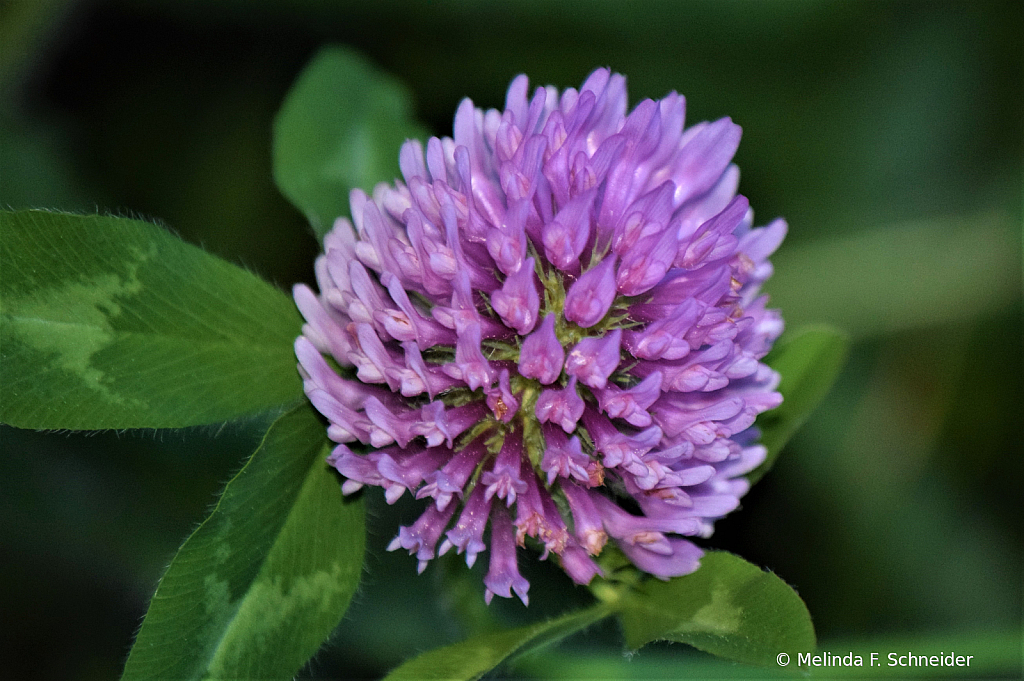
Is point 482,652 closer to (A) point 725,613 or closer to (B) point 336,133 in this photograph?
(A) point 725,613

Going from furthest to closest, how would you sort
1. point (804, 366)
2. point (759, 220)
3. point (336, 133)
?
point (759, 220) → point (336, 133) → point (804, 366)

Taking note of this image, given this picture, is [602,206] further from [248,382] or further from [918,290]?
[918,290]

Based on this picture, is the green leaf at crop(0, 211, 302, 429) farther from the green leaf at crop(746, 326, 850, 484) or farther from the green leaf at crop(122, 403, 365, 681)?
the green leaf at crop(746, 326, 850, 484)

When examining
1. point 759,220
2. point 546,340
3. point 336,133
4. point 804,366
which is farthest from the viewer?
point 759,220

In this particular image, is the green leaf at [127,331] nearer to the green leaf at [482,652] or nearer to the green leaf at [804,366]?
the green leaf at [482,652]

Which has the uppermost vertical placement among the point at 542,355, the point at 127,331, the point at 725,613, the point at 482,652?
the point at 542,355

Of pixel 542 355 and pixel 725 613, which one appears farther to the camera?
pixel 725 613

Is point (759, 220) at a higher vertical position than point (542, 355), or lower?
higher

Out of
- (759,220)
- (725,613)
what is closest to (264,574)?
(725,613)
